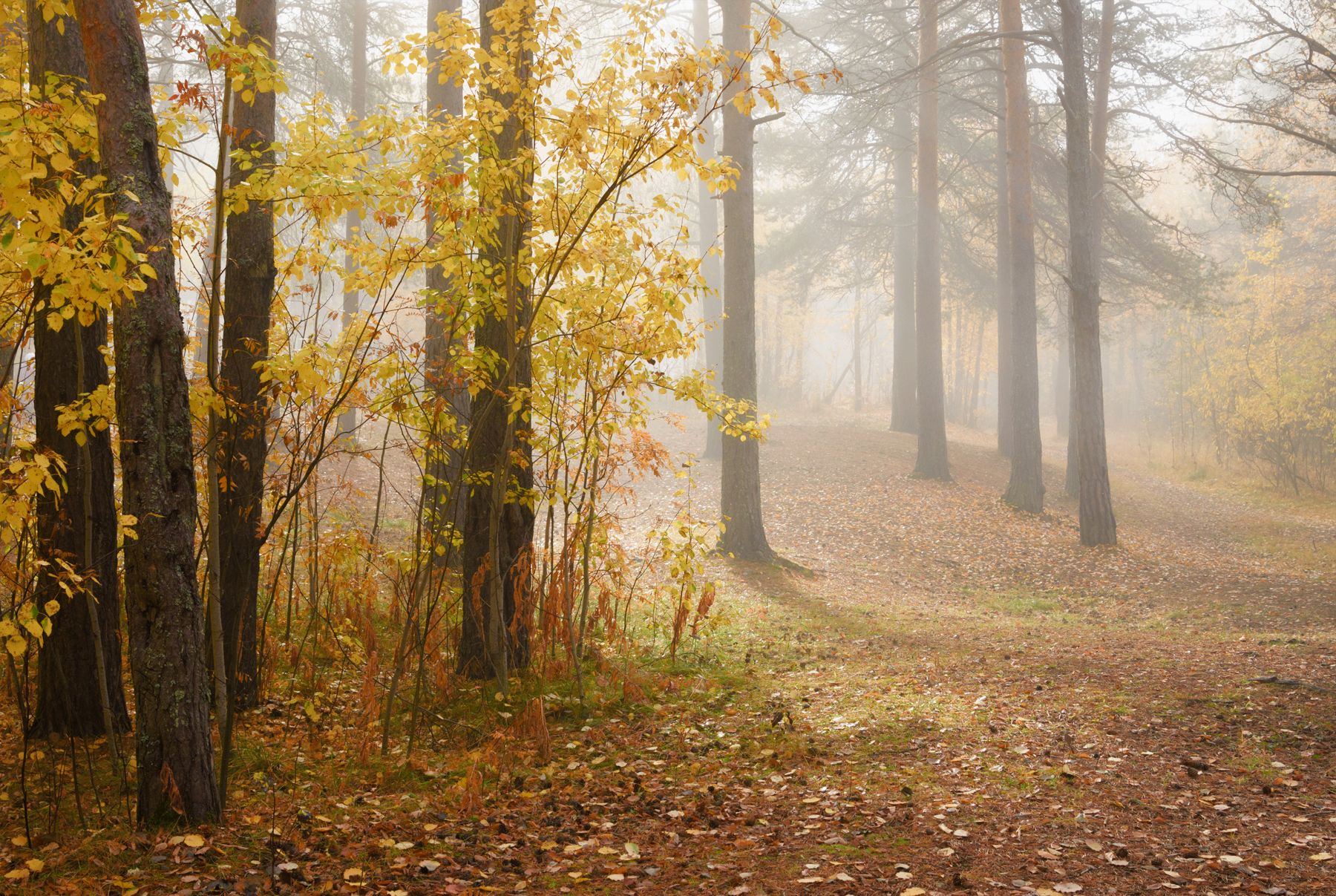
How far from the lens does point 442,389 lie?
16.1ft

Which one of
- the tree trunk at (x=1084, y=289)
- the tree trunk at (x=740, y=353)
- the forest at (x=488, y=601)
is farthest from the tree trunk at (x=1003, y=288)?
the tree trunk at (x=740, y=353)

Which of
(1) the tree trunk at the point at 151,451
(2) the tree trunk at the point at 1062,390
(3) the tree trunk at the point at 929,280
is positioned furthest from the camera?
(2) the tree trunk at the point at 1062,390

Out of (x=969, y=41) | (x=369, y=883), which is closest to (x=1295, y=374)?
(x=969, y=41)

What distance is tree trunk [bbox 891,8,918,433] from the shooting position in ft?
70.4

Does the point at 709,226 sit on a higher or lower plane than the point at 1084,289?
higher

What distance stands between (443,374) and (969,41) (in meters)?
11.4

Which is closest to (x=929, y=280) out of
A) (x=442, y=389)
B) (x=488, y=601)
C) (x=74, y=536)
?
(x=488, y=601)

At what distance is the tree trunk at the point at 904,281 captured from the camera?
21.5 m

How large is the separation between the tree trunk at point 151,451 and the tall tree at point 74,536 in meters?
1.05

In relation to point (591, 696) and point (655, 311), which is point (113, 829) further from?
point (655, 311)

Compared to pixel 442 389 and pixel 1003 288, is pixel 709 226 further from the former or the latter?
pixel 442 389

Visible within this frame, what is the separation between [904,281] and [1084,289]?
31.1 feet

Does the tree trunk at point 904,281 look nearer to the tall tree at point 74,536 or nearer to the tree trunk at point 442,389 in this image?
the tree trunk at point 442,389

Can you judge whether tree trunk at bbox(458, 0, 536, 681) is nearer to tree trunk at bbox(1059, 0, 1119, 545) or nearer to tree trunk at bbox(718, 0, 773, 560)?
tree trunk at bbox(718, 0, 773, 560)
